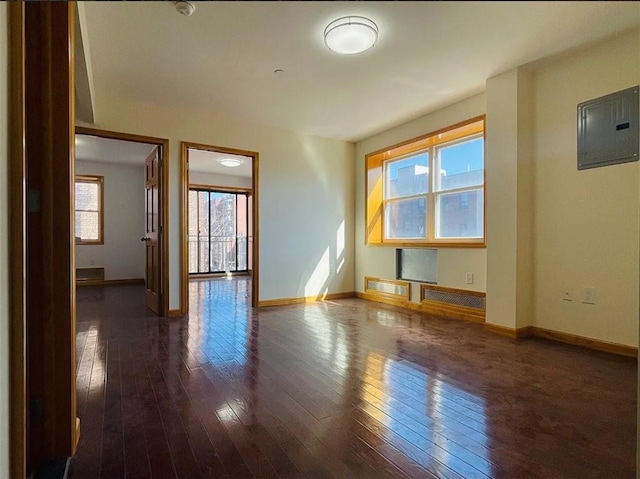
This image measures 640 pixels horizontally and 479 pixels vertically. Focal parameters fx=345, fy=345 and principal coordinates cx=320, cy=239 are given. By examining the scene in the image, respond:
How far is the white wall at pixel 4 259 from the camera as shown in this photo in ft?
2.99

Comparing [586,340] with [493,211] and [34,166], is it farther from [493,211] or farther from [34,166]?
[34,166]

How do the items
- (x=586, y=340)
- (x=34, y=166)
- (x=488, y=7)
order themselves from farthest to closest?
1. (x=586, y=340)
2. (x=34, y=166)
3. (x=488, y=7)

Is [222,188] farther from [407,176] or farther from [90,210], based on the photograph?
[407,176]

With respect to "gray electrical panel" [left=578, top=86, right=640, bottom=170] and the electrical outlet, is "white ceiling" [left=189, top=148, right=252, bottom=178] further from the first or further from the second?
the electrical outlet

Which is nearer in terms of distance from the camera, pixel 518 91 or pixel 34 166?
pixel 34 166

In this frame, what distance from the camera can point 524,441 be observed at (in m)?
1.50

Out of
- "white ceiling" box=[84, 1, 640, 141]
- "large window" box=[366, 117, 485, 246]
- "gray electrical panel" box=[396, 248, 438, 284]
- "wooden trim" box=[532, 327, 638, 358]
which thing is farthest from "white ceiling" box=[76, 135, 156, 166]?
→ "wooden trim" box=[532, 327, 638, 358]

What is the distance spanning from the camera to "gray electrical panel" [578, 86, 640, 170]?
251 centimetres

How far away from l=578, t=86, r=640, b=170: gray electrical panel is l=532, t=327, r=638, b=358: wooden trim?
4.59 feet

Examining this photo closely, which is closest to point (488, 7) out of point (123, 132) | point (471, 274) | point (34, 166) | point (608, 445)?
point (34, 166)

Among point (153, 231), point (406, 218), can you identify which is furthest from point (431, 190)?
point (153, 231)

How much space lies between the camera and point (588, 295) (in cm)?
282

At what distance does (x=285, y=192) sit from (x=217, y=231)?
4538 mm

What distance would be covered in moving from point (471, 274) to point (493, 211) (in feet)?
2.49
